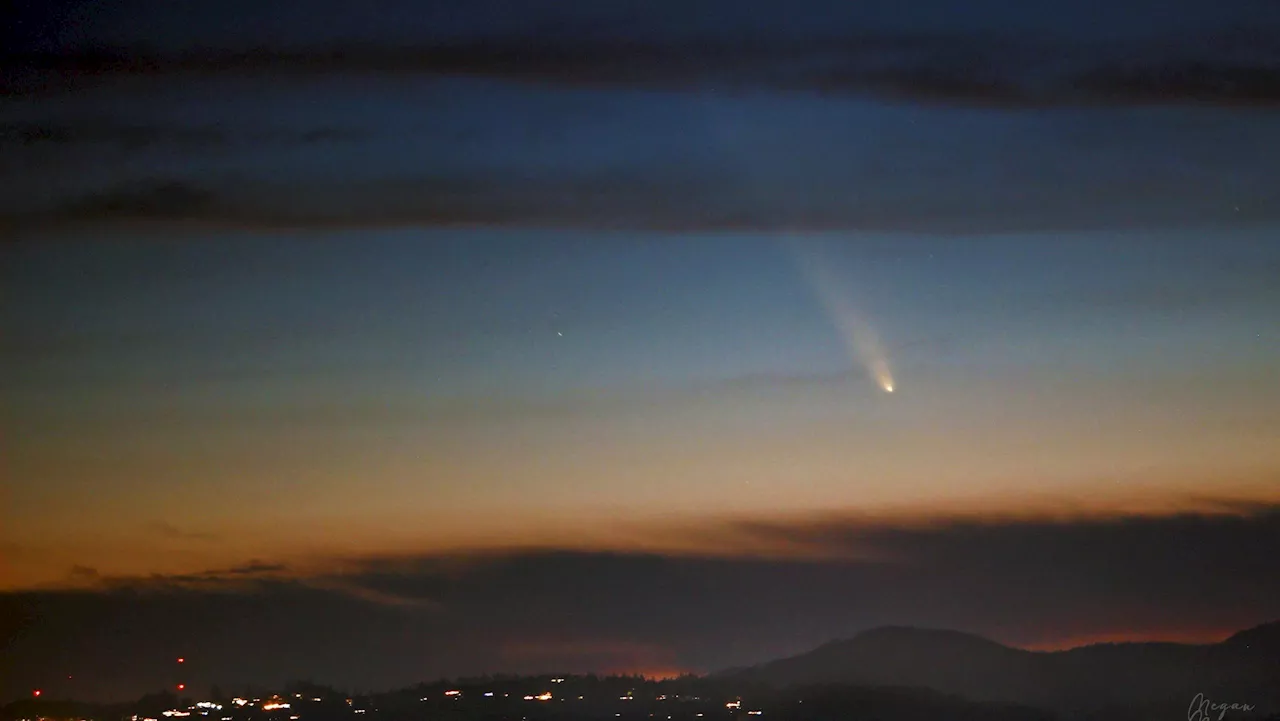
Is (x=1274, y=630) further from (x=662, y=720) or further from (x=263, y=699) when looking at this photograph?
(x=263, y=699)

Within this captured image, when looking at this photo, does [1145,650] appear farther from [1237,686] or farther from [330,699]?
[330,699]

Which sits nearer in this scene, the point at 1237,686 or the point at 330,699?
the point at 1237,686

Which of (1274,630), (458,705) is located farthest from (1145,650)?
(458,705)

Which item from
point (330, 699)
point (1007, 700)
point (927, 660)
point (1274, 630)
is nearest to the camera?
point (1274, 630)

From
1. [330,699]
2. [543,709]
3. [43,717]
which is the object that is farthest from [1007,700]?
[43,717]

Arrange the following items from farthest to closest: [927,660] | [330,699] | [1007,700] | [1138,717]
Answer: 1. [330,699]
2. [927,660]
3. [1007,700]
4. [1138,717]

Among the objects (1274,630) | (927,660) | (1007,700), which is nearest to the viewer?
(1274,630)
